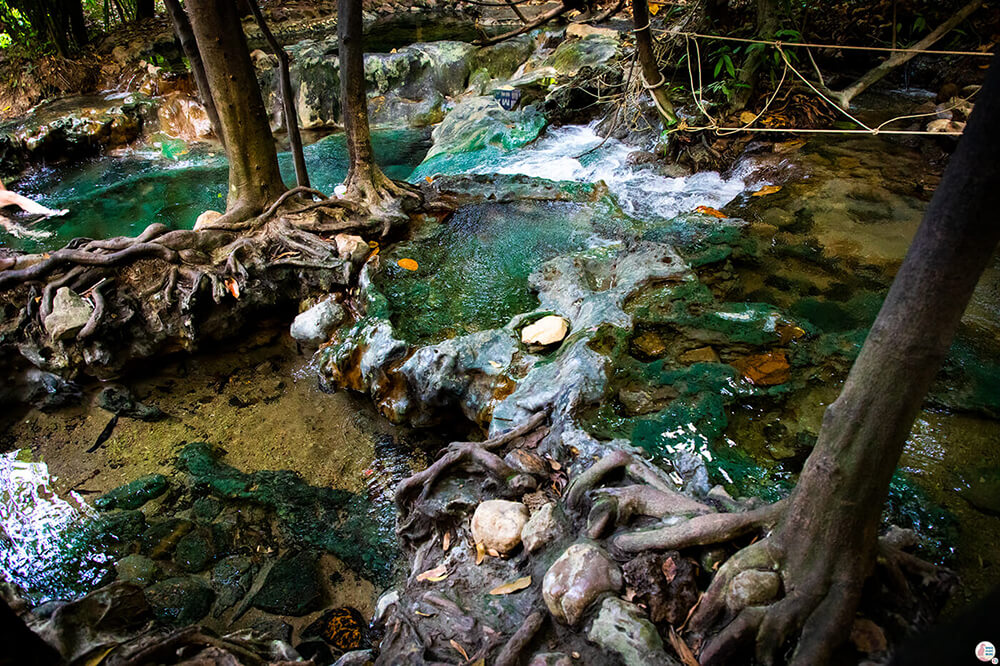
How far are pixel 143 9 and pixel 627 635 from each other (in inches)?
659

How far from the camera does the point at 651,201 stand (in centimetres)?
700

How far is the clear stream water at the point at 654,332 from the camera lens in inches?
132

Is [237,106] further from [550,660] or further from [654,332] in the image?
[550,660]

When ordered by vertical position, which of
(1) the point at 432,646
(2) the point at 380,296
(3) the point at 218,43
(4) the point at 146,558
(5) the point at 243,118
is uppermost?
(3) the point at 218,43

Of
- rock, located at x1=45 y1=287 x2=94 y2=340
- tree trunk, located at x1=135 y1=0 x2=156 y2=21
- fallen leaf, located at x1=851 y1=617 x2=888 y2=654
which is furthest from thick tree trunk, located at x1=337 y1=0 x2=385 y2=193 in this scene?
tree trunk, located at x1=135 y1=0 x2=156 y2=21

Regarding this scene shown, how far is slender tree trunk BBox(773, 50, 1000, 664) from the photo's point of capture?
1.42 metres

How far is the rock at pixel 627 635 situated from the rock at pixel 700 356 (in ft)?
6.83

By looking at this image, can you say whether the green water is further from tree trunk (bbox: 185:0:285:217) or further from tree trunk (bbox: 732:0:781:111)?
tree trunk (bbox: 732:0:781:111)

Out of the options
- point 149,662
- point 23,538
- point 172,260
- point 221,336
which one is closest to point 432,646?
point 149,662

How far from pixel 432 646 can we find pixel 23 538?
3387 millimetres

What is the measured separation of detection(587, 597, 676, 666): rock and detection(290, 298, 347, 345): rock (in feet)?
12.4

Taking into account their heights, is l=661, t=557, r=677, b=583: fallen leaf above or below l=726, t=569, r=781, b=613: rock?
below

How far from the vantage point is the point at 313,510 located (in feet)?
13.6

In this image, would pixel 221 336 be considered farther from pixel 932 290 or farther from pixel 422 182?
pixel 932 290
